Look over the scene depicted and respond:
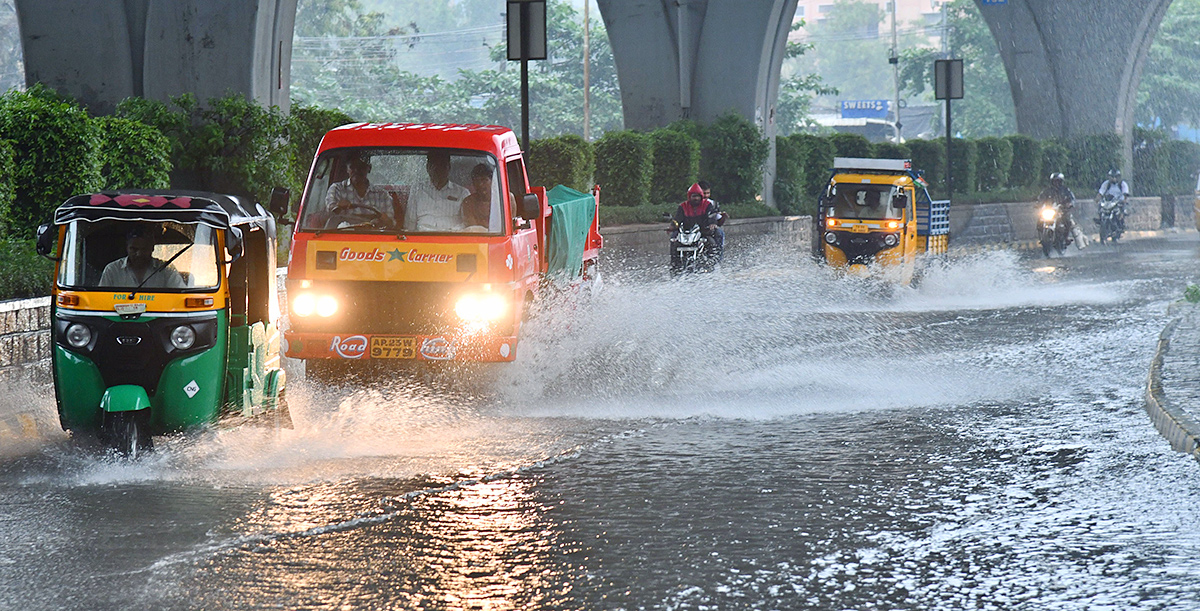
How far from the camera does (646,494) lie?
7941 mm

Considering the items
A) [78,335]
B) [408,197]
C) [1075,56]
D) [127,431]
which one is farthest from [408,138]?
[1075,56]

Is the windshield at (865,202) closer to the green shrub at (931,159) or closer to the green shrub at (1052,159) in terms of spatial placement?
the green shrub at (931,159)

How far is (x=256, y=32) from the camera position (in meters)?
17.9

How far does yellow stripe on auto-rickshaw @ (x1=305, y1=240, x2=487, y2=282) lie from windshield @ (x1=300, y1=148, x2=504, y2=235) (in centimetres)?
20

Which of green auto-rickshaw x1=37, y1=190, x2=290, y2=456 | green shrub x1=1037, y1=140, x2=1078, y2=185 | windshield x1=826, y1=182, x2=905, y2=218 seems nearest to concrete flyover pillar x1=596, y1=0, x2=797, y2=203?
windshield x1=826, y1=182, x2=905, y2=218

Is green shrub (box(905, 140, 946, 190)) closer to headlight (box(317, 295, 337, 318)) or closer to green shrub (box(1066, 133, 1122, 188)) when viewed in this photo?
green shrub (box(1066, 133, 1122, 188))

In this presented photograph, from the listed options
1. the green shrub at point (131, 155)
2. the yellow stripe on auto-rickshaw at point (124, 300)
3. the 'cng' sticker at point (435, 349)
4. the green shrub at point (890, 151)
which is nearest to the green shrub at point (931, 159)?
the green shrub at point (890, 151)

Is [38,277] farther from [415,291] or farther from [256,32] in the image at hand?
[256,32]

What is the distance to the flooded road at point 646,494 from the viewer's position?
20.0ft

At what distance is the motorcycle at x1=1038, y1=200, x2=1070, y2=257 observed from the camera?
31.6 meters

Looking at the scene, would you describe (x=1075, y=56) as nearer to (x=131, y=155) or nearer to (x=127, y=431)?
(x=131, y=155)

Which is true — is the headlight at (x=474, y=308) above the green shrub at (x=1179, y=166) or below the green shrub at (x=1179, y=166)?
below

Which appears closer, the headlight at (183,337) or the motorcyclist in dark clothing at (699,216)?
the headlight at (183,337)

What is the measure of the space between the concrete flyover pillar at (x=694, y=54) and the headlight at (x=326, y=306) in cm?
1922
